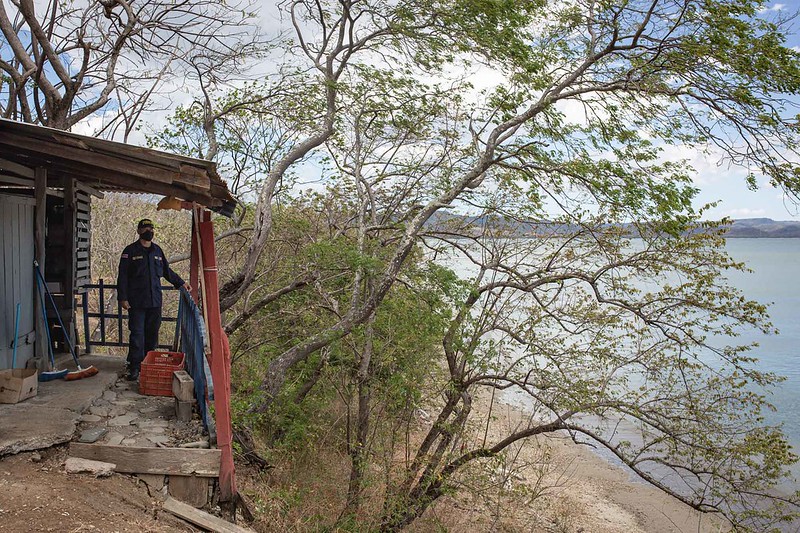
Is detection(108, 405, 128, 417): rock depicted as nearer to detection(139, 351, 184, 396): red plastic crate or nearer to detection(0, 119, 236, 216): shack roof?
detection(139, 351, 184, 396): red plastic crate

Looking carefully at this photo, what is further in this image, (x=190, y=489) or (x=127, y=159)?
(x=127, y=159)

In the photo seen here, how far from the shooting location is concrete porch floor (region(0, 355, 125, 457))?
17.0ft

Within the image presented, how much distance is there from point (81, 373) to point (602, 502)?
A: 1399 cm

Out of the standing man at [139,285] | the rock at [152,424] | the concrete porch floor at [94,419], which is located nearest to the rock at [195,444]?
the concrete porch floor at [94,419]

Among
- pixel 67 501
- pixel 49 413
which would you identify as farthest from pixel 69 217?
pixel 67 501

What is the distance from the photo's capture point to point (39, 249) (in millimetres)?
7227

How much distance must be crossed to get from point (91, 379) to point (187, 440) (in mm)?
2136

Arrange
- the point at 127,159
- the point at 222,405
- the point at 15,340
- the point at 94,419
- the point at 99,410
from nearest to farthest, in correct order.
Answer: the point at 222,405, the point at 127,159, the point at 94,419, the point at 99,410, the point at 15,340

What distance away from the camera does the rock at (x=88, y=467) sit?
5039mm

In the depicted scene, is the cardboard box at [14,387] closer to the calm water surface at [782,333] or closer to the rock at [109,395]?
the rock at [109,395]

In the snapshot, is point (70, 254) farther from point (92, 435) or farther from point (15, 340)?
point (92, 435)

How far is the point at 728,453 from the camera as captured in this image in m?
9.22

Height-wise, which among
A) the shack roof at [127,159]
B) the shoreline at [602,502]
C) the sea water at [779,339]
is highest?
the shack roof at [127,159]

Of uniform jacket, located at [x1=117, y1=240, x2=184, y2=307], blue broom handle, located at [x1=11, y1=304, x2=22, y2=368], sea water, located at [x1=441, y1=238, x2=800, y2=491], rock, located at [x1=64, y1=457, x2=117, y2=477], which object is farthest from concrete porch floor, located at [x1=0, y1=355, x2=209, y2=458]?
sea water, located at [x1=441, y1=238, x2=800, y2=491]
